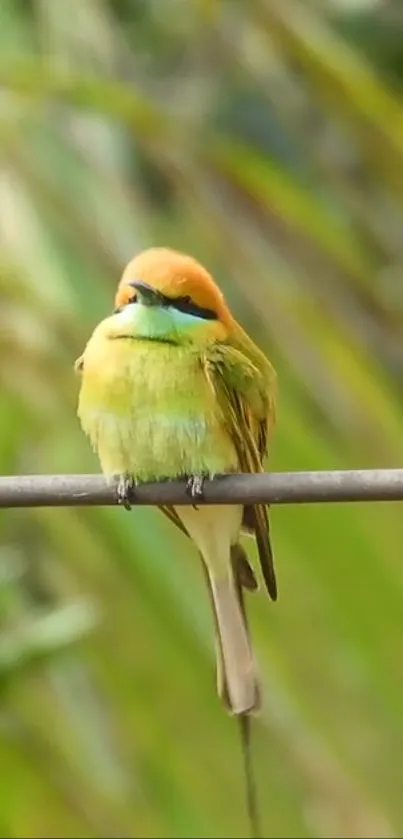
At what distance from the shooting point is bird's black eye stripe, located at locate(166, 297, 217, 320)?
2.21 feet

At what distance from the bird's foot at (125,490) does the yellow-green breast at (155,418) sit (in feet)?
0.06

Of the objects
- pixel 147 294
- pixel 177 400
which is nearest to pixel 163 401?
pixel 177 400

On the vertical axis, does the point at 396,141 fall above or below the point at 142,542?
above

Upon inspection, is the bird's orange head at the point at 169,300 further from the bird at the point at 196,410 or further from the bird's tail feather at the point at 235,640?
the bird's tail feather at the point at 235,640

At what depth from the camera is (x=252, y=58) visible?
1315mm

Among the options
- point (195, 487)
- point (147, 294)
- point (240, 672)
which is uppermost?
point (147, 294)

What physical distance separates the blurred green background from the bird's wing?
2.2 inches

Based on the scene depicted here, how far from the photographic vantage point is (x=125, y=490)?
0.69 metres

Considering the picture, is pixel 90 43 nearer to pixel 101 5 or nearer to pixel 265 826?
pixel 101 5

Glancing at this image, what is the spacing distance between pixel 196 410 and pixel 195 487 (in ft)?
0.26

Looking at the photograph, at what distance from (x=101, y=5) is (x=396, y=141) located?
12.2 inches

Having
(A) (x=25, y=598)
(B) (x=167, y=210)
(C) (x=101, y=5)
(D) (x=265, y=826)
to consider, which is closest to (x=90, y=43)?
(C) (x=101, y=5)

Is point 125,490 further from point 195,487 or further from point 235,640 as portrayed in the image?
point 235,640

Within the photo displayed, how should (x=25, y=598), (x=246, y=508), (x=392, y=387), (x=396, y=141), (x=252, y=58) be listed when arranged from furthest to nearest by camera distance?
1. (x=252, y=58)
2. (x=25, y=598)
3. (x=392, y=387)
4. (x=396, y=141)
5. (x=246, y=508)
